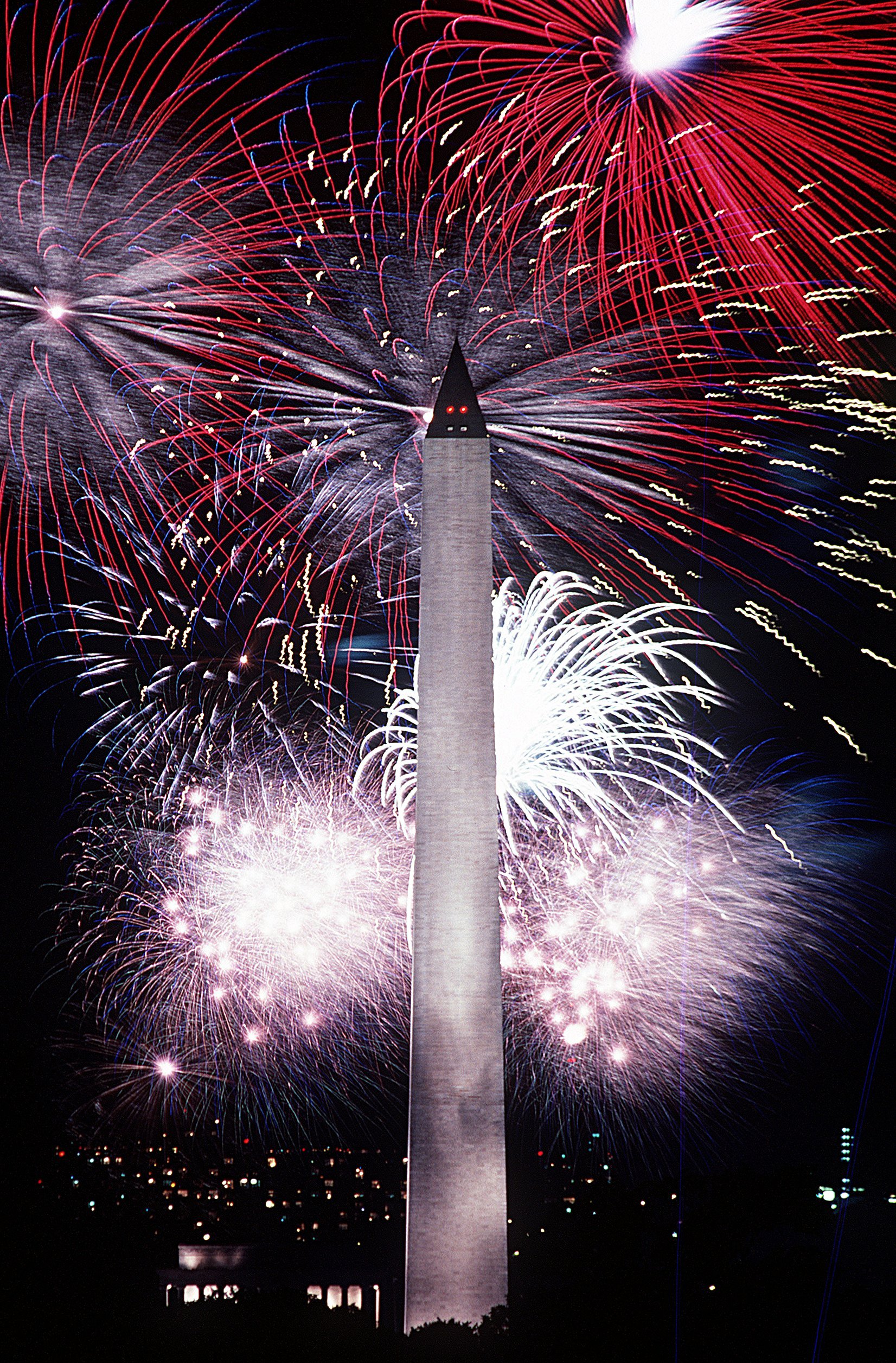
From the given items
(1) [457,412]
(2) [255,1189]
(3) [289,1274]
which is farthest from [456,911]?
(2) [255,1189]

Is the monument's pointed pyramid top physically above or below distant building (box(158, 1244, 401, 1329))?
above

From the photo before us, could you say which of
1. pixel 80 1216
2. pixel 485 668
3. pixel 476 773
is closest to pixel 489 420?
pixel 485 668

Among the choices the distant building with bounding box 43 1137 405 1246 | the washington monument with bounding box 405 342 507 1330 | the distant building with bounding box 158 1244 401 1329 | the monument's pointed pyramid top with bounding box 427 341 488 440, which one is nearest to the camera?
the washington monument with bounding box 405 342 507 1330

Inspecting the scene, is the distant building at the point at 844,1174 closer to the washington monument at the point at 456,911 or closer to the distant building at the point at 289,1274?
the distant building at the point at 289,1274

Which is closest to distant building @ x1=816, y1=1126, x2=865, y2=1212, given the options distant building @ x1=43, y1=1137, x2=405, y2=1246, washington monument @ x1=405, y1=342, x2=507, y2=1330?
distant building @ x1=43, y1=1137, x2=405, y2=1246

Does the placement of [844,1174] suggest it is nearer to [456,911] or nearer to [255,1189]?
[255,1189]

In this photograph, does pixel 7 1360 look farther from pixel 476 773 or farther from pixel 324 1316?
pixel 476 773

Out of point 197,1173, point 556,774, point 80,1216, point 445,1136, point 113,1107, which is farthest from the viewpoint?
point 197,1173

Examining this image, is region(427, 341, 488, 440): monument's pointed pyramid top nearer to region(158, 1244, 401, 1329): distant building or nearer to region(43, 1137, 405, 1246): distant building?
region(43, 1137, 405, 1246): distant building

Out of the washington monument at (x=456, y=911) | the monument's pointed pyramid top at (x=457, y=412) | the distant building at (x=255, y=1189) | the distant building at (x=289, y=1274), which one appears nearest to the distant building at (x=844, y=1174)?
the distant building at (x=289, y=1274)
